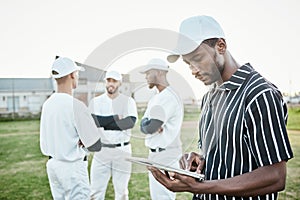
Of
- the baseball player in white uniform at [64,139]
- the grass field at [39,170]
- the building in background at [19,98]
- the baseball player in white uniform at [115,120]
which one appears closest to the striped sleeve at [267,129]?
the grass field at [39,170]

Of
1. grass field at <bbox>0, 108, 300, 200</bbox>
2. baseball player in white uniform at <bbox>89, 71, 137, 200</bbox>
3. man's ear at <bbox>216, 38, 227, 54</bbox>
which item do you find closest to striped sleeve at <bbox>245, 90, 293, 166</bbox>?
man's ear at <bbox>216, 38, 227, 54</bbox>

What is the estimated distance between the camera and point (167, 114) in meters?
1.36

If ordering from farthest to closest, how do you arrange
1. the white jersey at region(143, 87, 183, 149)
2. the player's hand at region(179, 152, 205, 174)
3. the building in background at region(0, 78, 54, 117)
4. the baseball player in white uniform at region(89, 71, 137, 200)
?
the building in background at region(0, 78, 54, 117), the white jersey at region(143, 87, 183, 149), the baseball player in white uniform at region(89, 71, 137, 200), the player's hand at region(179, 152, 205, 174)

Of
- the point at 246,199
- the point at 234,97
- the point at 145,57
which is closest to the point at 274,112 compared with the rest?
the point at 234,97

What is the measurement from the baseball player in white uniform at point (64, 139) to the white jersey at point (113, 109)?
0.33m

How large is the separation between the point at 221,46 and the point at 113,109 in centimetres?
82

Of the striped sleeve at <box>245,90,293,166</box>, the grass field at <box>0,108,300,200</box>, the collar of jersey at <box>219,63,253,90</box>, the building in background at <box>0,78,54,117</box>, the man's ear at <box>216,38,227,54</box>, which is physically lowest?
the grass field at <box>0,108,300,200</box>

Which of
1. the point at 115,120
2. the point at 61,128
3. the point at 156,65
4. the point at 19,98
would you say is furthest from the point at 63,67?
the point at 19,98

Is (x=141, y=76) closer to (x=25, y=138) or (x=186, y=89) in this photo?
(x=186, y=89)

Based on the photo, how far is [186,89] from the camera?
0.98 meters

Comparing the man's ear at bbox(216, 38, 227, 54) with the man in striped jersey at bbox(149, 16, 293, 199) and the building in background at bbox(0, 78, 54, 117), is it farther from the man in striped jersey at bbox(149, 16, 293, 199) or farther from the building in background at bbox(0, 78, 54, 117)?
the building in background at bbox(0, 78, 54, 117)

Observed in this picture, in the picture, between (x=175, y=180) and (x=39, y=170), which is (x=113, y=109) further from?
(x=39, y=170)

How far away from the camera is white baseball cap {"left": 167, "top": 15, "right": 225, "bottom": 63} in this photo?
2.69 feet

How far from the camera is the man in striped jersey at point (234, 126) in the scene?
0.77 meters
